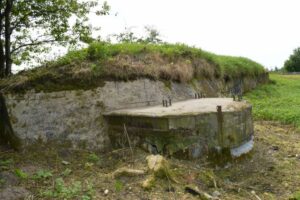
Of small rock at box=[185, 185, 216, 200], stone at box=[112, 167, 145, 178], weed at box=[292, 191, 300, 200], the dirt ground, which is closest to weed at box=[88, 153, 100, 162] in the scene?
the dirt ground

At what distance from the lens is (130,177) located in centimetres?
513

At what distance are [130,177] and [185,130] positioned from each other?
1264 mm

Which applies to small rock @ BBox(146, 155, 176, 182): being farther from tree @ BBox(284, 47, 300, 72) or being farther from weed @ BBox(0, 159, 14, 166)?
tree @ BBox(284, 47, 300, 72)

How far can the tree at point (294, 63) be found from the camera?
41.9 m

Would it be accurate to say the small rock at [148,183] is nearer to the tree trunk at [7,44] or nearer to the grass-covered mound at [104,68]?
the grass-covered mound at [104,68]

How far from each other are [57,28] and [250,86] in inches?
487

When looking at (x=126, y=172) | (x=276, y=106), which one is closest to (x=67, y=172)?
(x=126, y=172)

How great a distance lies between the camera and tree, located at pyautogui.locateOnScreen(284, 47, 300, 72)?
4191 centimetres

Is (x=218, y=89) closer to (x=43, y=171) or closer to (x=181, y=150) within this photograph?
(x=181, y=150)

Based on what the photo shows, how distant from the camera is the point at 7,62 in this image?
7.54 metres

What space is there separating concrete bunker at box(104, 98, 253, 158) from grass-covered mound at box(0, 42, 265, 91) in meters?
1.00

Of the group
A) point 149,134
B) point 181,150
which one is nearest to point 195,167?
point 181,150

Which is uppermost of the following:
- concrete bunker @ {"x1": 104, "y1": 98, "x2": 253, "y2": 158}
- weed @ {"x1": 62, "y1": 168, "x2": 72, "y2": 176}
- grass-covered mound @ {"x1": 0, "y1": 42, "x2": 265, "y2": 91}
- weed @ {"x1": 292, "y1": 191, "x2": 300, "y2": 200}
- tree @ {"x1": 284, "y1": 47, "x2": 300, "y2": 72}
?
tree @ {"x1": 284, "y1": 47, "x2": 300, "y2": 72}

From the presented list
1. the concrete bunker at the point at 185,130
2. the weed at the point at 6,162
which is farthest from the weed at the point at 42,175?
the concrete bunker at the point at 185,130
